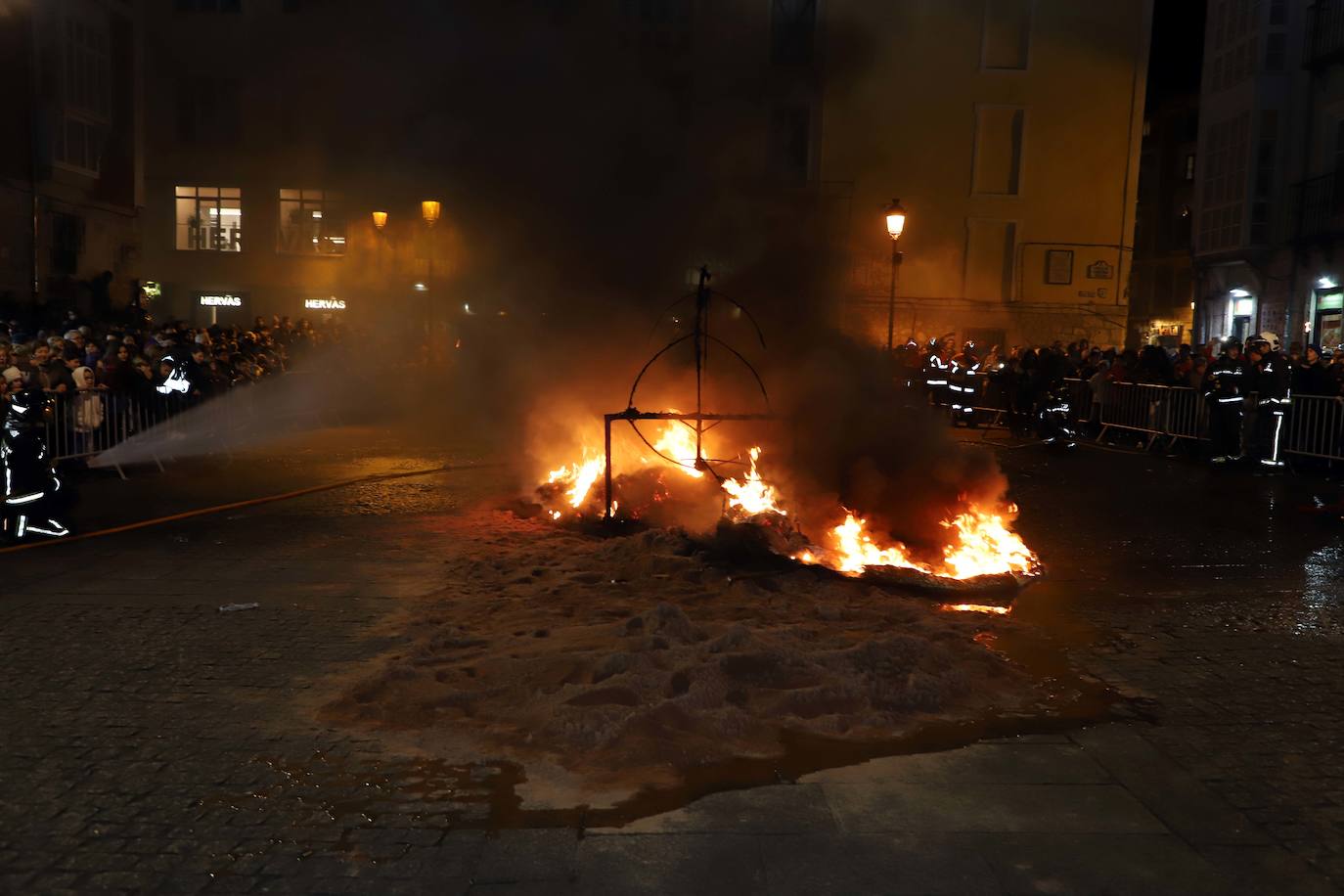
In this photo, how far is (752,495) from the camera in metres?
8.22

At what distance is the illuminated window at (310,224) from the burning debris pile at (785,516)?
15866mm

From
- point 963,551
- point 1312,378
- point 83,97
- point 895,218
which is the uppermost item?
point 83,97

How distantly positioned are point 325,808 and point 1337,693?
4.20 m

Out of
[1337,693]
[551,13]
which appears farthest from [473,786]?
[551,13]

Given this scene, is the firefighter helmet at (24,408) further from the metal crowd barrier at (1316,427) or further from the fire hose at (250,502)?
the metal crowd barrier at (1316,427)

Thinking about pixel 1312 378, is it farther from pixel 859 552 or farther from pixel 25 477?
pixel 25 477

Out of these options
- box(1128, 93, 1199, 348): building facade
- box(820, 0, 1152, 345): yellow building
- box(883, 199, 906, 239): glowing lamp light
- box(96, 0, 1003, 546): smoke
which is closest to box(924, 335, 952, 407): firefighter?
box(820, 0, 1152, 345): yellow building

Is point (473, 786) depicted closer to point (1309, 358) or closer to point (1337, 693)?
point (1337, 693)

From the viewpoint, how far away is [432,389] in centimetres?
2017

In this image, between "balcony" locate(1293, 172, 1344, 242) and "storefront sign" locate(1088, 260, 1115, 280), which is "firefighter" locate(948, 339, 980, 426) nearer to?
"balcony" locate(1293, 172, 1344, 242)

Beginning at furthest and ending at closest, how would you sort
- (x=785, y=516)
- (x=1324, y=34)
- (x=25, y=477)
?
(x=1324, y=34)
(x=25, y=477)
(x=785, y=516)

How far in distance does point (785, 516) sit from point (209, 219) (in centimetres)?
2827

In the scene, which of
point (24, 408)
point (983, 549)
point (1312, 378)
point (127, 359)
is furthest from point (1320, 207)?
point (24, 408)

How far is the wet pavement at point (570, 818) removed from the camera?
3.16 m
